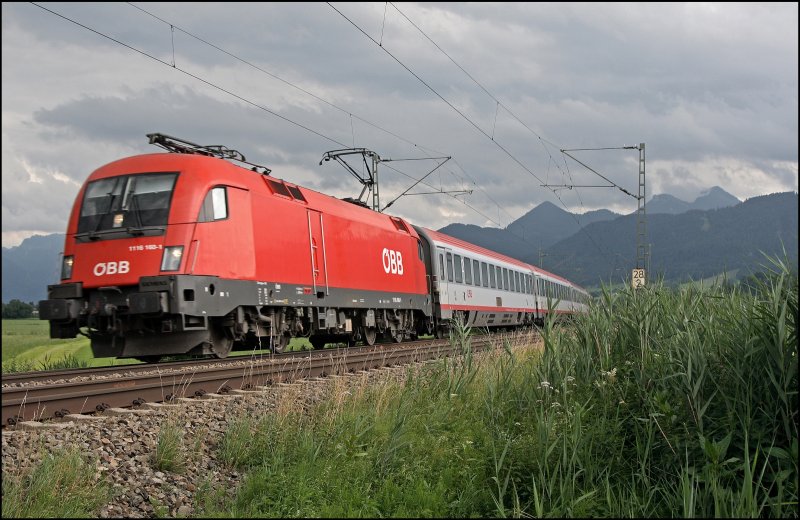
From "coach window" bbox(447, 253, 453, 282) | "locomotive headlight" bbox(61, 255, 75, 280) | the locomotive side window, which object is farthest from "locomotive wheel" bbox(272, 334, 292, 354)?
"coach window" bbox(447, 253, 453, 282)

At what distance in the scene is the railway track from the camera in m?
7.81

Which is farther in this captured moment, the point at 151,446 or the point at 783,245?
the point at 783,245

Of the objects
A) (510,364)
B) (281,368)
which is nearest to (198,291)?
(281,368)

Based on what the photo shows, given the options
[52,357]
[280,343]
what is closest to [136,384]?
[280,343]

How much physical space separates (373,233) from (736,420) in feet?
47.5

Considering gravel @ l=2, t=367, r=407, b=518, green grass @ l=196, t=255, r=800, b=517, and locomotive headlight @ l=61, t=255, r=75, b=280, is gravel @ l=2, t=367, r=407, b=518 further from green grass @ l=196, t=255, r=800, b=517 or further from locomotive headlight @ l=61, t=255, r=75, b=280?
locomotive headlight @ l=61, t=255, r=75, b=280

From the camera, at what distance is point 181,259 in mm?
12914

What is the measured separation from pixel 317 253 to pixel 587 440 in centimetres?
1096

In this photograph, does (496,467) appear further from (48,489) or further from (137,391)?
(137,391)

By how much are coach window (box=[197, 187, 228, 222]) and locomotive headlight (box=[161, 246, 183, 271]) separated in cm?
68

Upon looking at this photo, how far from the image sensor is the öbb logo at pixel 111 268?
1302 centimetres

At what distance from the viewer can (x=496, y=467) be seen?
22.1 ft

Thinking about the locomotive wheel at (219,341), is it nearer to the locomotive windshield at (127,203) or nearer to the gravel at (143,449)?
the locomotive windshield at (127,203)

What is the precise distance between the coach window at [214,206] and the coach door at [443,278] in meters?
12.4
